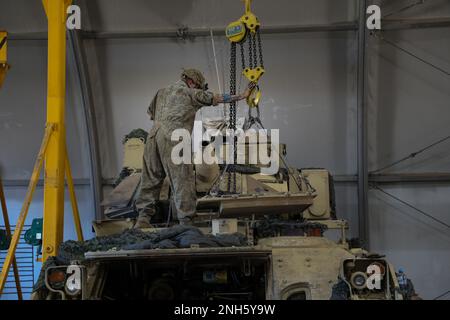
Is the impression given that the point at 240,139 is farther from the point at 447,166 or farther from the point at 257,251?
the point at 447,166

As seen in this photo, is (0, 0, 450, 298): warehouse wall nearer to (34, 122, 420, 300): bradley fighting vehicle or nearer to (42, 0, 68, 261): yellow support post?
(42, 0, 68, 261): yellow support post

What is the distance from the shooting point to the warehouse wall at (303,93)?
1352 cm

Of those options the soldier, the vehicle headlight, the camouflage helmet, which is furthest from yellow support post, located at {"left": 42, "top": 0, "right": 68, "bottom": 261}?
the vehicle headlight

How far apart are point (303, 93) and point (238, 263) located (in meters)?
Answer: 7.88

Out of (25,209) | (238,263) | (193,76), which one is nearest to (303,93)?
(193,76)

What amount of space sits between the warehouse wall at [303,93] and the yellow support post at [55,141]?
437 cm

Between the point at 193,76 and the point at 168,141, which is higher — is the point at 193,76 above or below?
above

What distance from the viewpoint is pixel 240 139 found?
9.88 metres

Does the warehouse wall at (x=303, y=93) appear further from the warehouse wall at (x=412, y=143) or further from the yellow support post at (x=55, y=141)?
the yellow support post at (x=55, y=141)

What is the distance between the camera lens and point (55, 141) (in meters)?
8.93

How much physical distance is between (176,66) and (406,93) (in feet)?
15.3

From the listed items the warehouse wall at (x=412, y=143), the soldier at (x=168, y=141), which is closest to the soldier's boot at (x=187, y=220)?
the soldier at (x=168, y=141)

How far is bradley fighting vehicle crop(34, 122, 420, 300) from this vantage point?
5.71 metres

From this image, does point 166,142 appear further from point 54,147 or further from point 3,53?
point 3,53
